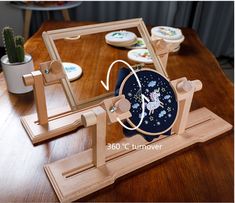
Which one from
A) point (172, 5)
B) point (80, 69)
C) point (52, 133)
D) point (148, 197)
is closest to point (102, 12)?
point (172, 5)

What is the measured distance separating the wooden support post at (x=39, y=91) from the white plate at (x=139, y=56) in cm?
50

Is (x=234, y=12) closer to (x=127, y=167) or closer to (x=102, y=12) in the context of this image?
(x=102, y=12)

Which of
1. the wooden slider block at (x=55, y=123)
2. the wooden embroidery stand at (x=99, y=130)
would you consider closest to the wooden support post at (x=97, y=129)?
the wooden embroidery stand at (x=99, y=130)

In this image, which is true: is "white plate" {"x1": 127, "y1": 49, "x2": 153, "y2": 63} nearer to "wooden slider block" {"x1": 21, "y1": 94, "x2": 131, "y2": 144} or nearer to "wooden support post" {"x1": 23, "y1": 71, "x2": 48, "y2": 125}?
"wooden slider block" {"x1": 21, "y1": 94, "x2": 131, "y2": 144}

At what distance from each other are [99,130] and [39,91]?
227mm

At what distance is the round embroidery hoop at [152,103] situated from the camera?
0.59 metres

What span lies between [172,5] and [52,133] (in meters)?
1.92

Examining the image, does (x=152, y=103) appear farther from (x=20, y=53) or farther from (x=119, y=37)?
(x=119, y=37)

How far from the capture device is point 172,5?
87.7 inches

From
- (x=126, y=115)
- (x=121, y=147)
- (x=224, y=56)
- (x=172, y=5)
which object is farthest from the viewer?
(x=224, y=56)

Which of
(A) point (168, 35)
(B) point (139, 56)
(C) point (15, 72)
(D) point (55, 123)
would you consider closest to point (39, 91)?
(D) point (55, 123)

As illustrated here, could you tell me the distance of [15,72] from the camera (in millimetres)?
824

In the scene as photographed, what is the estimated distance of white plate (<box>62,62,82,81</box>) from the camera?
0.93 metres

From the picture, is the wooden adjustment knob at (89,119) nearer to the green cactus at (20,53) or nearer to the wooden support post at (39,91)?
the wooden support post at (39,91)
